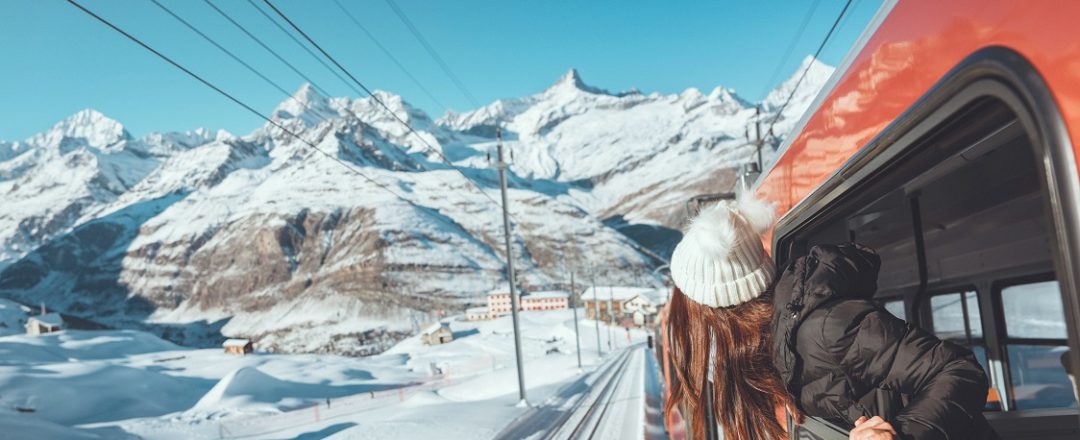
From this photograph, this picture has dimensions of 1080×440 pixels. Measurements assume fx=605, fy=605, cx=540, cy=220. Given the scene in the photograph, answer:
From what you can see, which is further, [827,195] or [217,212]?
[217,212]

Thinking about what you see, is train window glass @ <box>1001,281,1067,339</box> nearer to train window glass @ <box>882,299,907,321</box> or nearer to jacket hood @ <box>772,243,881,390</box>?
train window glass @ <box>882,299,907,321</box>

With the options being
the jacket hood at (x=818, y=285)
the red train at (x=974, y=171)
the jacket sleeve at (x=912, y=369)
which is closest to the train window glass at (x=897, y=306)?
the red train at (x=974, y=171)

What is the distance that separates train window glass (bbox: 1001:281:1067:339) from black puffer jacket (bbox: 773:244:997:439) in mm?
4499

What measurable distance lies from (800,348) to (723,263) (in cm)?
38

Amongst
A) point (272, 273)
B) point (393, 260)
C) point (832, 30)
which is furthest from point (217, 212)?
point (832, 30)

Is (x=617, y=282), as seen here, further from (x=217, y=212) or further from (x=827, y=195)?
(x=827, y=195)

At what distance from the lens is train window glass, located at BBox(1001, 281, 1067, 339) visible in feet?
16.7

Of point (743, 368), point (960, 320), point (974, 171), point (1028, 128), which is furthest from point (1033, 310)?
point (1028, 128)

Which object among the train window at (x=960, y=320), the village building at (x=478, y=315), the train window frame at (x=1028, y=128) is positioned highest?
the train window frame at (x=1028, y=128)

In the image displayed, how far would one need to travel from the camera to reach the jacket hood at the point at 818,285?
1.71 meters

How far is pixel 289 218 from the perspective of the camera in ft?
547

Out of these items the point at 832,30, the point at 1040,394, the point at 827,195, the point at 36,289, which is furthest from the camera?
the point at 36,289

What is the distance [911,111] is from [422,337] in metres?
88.3

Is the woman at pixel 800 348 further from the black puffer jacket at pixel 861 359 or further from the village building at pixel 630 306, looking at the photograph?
the village building at pixel 630 306
